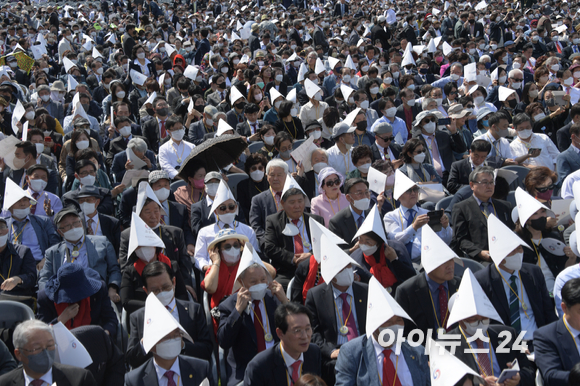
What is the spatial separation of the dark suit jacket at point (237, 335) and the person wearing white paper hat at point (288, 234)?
119 cm

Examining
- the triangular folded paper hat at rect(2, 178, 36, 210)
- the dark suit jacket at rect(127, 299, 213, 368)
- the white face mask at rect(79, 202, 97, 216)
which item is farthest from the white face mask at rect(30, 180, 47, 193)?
the dark suit jacket at rect(127, 299, 213, 368)

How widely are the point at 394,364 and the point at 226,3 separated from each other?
86.2 feet

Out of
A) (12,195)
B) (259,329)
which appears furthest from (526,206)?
(12,195)

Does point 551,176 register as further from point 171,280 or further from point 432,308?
point 171,280

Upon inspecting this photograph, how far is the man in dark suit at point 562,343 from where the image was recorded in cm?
429

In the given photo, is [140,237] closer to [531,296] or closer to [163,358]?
[163,358]

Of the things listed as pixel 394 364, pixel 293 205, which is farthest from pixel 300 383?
pixel 293 205

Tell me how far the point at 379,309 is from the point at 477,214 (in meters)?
2.54

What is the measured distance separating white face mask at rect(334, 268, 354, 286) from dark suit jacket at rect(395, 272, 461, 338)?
0.47 metres

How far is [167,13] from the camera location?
25.8 m

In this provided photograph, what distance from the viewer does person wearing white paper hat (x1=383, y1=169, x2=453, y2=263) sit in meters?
6.12

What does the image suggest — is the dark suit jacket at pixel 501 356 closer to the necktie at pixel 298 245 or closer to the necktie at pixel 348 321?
the necktie at pixel 348 321

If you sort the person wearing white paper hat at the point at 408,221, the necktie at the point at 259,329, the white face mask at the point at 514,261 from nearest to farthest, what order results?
the necktie at the point at 259,329 → the white face mask at the point at 514,261 → the person wearing white paper hat at the point at 408,221

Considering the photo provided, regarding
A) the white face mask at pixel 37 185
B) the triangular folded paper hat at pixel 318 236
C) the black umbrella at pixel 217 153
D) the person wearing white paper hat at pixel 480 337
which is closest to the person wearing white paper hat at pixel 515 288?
the person wearing white paper hat at pixel 480 337
